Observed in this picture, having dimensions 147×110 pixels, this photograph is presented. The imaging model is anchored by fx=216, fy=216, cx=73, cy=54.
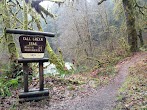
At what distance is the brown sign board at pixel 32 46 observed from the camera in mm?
6789

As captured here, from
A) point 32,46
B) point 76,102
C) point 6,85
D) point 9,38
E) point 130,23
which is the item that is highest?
point 130,23

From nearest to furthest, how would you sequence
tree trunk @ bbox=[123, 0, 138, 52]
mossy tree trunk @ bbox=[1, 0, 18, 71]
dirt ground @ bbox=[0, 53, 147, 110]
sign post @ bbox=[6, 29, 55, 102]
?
dirt ground @ bbox=[0, 53, 147, 110]
sign post @ bbox=[6, 29, 55, 102]
mossy tree trunk @ bbox=[1, 0, 18, 71]
tree trunk @ bbox=[123, 0, 138, 52]

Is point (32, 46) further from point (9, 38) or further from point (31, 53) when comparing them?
point (9, 38)

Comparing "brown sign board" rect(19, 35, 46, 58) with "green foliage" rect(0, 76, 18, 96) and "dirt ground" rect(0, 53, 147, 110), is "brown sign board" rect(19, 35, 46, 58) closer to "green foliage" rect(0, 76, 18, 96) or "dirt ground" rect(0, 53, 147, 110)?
"green foliage" rect(0, 76, 18, 96)

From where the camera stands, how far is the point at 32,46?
272 inches

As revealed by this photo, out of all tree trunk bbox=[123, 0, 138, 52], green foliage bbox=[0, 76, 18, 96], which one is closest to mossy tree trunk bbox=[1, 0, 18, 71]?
green foliage bbox=[0, 76, 18, 96]

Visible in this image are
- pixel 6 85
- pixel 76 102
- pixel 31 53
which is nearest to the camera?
pixel 76 102

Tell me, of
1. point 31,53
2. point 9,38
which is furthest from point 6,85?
point 9,38

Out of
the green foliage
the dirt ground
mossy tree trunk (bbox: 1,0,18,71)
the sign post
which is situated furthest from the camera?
mossy tree trunk (bbox: 1,0,18,71)

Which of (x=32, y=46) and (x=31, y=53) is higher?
(x=32, y=46)

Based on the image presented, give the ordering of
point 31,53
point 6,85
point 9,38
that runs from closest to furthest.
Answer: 1. point 31,53
2. point 6,85
3. point 9,38

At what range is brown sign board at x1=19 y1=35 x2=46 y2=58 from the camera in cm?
679

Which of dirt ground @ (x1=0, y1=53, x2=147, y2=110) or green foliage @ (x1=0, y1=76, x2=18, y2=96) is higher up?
green foliage @ (x1=0, y1=76, x2=18, y2=96)

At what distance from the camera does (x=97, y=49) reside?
2600 centimetres
